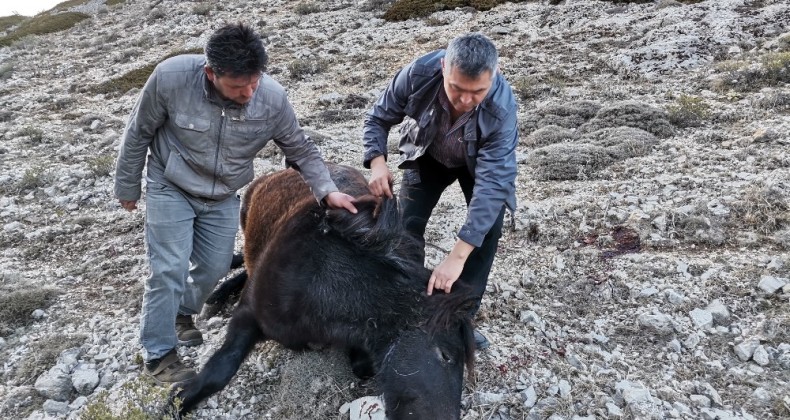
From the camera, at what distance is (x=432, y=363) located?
9.52 feet

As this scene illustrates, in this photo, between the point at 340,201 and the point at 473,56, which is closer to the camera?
the point at 473,56

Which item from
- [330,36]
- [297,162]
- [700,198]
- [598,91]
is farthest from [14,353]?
[330,36]

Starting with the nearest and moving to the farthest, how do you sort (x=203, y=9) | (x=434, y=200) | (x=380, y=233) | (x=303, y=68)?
(x=380, y=233) < (x=434, y=200) < (x=303, y=68) < (x=203, y=9)

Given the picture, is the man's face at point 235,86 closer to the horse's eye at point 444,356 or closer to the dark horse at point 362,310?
the dark horse at point 362,310

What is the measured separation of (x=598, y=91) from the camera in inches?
412

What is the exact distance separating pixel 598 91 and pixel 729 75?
2.18 m

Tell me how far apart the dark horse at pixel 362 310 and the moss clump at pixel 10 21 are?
3599 cm

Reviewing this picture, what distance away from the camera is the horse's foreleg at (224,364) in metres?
3.56

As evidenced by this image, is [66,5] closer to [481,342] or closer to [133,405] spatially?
[133,405]

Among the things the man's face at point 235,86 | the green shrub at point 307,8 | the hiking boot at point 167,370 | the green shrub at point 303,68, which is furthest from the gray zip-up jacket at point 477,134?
the green shrub at point 307,8

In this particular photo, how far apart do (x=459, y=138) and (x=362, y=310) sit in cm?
130

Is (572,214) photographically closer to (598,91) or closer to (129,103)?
(598,91)

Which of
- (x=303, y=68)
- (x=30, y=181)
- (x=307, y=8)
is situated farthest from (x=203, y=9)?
(x=30, y=181)

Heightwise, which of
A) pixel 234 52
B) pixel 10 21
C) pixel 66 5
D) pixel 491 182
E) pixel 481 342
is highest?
pixel 66 5
